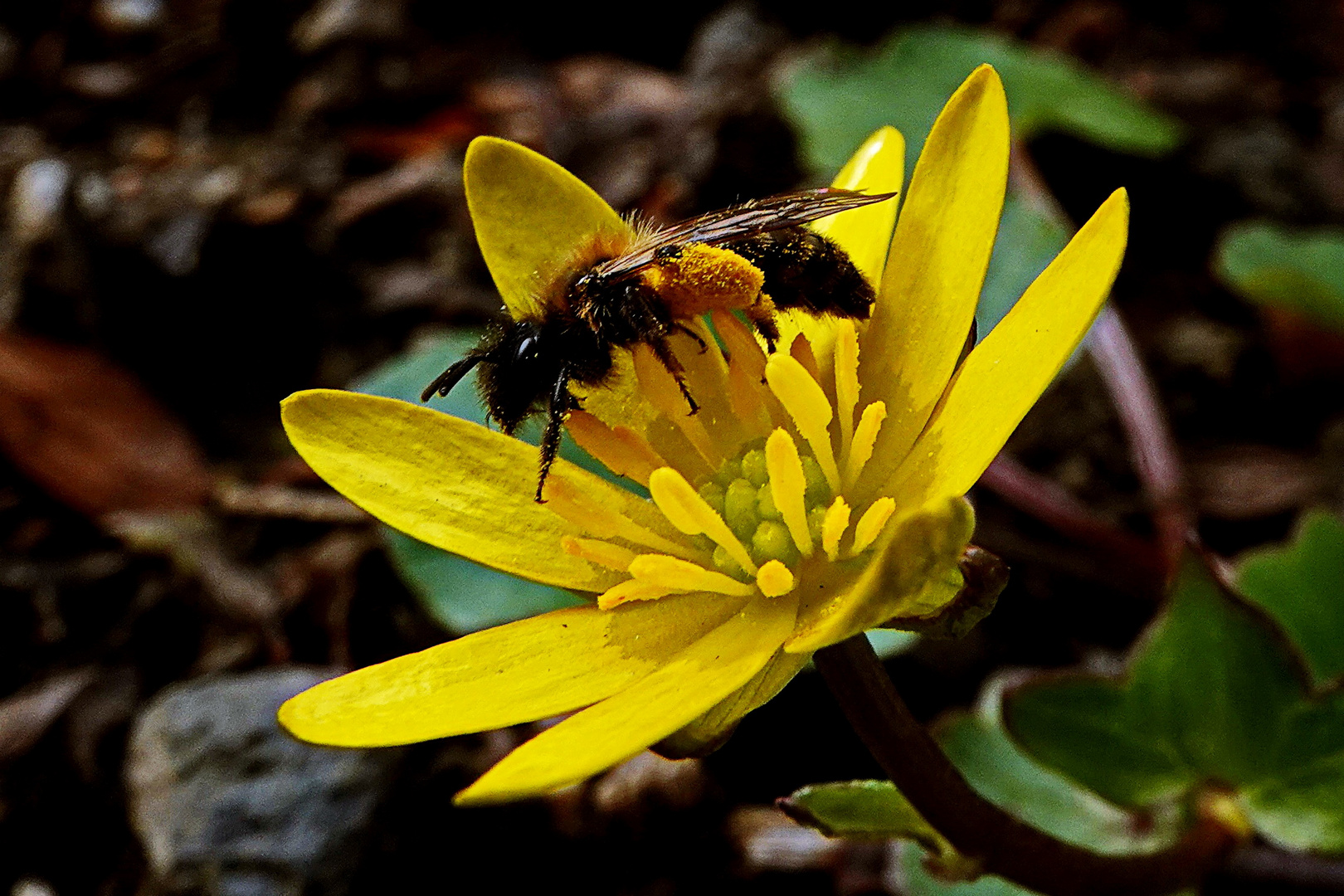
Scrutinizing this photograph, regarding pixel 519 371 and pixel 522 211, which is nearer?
A: pixel 519 371

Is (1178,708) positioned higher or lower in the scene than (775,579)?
lower

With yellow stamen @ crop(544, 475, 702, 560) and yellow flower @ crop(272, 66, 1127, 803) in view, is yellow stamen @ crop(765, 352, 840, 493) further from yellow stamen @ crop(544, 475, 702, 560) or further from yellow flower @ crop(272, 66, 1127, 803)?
yellow stamen @ crop(544, 475, 702, 560)

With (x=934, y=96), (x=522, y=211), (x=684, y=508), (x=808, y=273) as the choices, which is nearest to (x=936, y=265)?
(x=808, y=273)

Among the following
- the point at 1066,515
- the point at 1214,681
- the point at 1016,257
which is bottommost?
Result: the point at 1066,515

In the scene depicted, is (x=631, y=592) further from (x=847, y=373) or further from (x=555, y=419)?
(x=847, y=373)

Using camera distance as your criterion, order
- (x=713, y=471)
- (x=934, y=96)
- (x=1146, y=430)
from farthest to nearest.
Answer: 1. (x=934, y=96)
2. (x=1146, y=430)
3. (x=713, y=471)

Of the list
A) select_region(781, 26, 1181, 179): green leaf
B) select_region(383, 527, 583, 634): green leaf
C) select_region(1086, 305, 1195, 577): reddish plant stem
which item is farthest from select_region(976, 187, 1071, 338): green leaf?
select_region(383, 527, 583, 634): green leaf

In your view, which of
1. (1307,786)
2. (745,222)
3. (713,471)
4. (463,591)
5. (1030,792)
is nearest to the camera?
(745,222)
